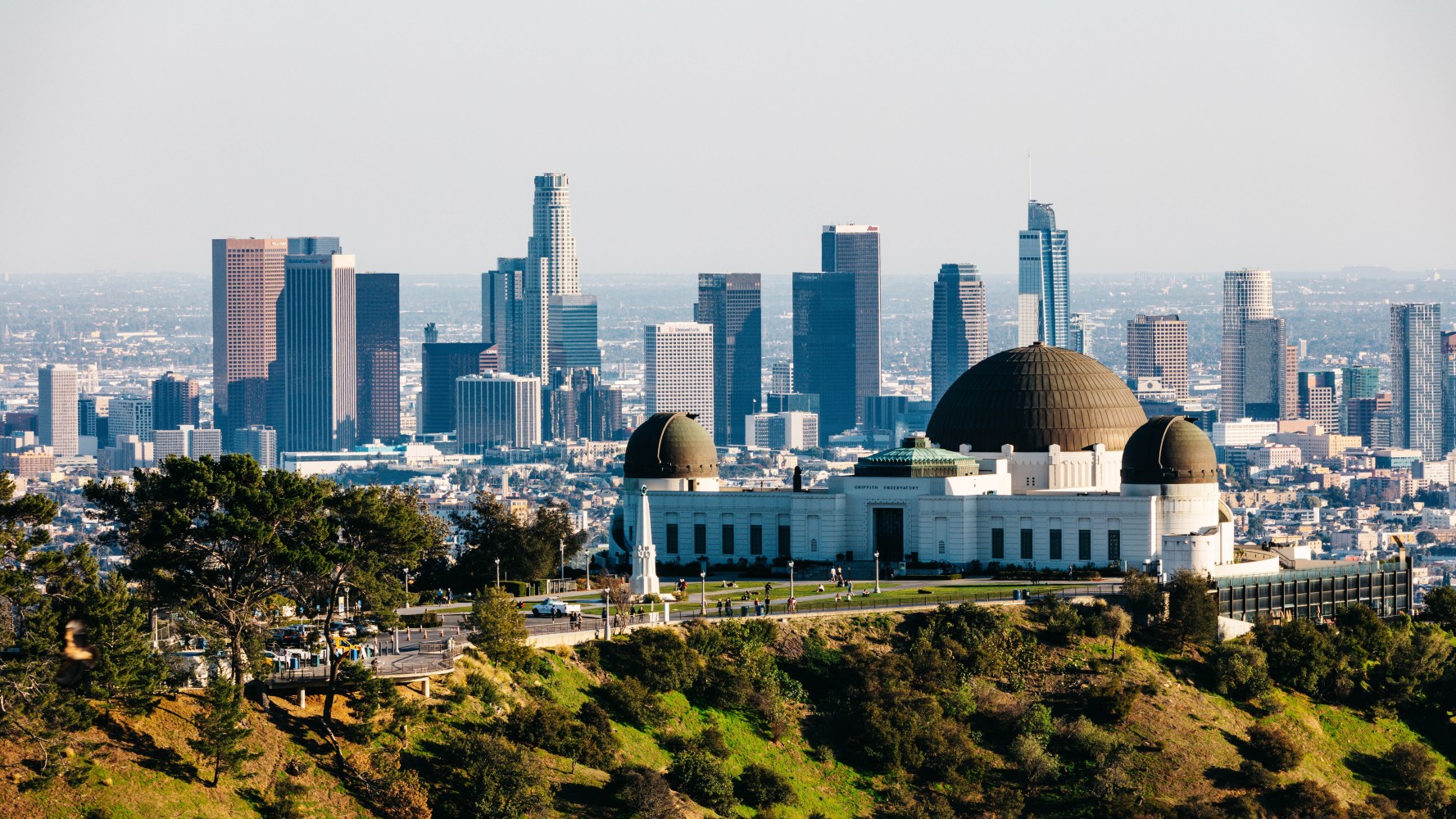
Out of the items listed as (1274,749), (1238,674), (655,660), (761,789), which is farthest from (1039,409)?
(761,789)

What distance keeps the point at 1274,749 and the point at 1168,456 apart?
89.8 ft

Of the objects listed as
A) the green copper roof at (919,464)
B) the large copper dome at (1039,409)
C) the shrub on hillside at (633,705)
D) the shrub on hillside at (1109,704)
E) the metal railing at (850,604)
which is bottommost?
the shrub on hillside at (1109,704)

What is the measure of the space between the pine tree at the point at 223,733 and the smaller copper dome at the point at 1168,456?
180 feet

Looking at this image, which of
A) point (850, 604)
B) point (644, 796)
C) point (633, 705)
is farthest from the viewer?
point (850, 604)

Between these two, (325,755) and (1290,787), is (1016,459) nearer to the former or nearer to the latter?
(1290,787)

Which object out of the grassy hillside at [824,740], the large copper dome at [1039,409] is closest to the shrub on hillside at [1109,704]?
the grassy hillside at [824,740]

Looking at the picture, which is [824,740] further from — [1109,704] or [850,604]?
[850,604]

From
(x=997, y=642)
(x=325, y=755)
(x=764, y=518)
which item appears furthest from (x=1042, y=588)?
(x=325, y=755)

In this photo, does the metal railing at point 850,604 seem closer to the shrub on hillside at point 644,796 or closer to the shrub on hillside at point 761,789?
the shrub on hillside at point 761,789

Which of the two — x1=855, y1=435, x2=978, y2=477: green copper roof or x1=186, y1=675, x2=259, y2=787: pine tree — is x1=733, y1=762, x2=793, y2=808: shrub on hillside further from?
x1=855, y1=435, x2=978, y2=477: green copper roof

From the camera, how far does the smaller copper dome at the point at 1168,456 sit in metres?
118

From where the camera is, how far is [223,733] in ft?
238

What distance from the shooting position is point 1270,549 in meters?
131

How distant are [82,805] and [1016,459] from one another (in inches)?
2601
